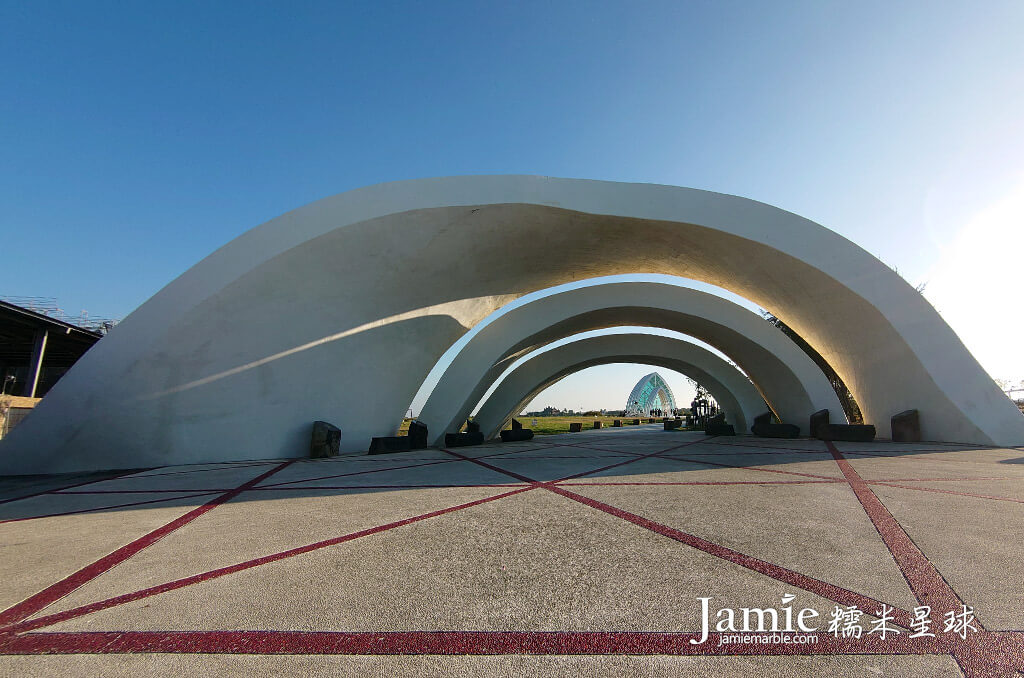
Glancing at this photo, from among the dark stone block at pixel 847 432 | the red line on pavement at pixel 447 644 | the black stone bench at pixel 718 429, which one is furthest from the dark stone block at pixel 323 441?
the black stone bench at pixel 718 429

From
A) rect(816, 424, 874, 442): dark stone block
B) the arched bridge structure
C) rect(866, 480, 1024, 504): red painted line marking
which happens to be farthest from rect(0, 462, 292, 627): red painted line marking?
the arched bridge structure

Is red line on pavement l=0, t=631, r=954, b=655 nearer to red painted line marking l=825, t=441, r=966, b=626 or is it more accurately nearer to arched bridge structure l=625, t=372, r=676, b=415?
red painted line marking l=825, t=441, r=966, b=626

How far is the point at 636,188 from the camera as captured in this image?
10023 millimetres

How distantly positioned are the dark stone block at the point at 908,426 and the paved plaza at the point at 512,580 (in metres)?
7.73

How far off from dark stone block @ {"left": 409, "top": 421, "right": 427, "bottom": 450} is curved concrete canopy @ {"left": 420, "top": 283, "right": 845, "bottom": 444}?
15.0 inches

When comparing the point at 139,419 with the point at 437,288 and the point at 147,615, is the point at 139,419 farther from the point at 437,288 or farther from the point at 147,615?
the point at 147,615

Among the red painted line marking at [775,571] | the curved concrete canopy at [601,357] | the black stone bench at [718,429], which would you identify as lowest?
the red painted line marking at [775,571]

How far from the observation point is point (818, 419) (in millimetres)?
14148

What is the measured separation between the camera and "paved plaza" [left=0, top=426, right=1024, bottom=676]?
65.0 inches

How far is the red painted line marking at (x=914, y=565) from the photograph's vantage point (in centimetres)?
206

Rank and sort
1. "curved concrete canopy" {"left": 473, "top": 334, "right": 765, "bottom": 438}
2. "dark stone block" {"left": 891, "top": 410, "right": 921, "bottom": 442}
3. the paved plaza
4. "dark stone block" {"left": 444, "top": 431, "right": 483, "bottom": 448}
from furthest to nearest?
"curved concrete canopy" {"left": 473, "top": 334, "right": 765, "bottom": 438} → "dark stone block" {"left": 444, "top": 431, "right": 483, "bottom": 448} → "dark stone block" {"left": 891, "top": 410, "right": 921, "bottom": 442} → the paved plaza

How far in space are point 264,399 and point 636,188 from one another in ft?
34.1

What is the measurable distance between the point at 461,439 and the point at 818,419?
1249 centimetres

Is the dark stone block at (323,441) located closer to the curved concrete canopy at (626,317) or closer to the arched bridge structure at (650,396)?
the curved concrete canopy at (626,317)
